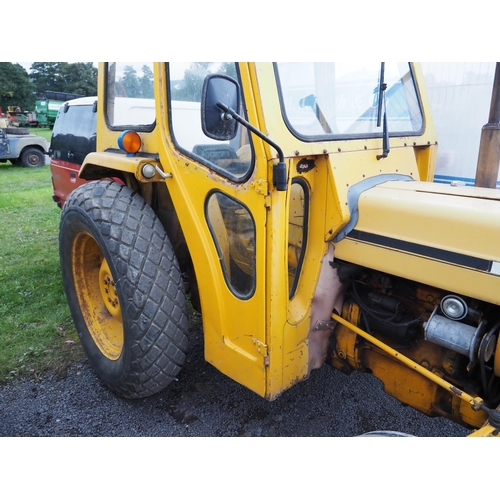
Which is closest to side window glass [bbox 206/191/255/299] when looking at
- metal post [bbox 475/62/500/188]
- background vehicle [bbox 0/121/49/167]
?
metal post [bbox 475/62/500/188]

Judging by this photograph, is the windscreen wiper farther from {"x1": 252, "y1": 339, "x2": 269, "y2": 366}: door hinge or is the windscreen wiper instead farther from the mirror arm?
{"x1": 252, "y1": 339, "x2": 269, "y2": 366}: door hinge

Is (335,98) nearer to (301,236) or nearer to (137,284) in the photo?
(301,236)

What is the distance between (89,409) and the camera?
2527 mm

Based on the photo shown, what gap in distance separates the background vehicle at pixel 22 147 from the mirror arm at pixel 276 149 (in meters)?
13.0

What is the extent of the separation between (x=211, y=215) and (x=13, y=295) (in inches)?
110

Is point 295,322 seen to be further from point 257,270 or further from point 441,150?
point 441,150

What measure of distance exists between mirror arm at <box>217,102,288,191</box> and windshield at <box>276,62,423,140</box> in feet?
0.66

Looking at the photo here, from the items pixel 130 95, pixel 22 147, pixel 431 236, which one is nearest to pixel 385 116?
pixel 431 236

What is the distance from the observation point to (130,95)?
8.04 feet

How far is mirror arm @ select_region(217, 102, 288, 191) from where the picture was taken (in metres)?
1.57

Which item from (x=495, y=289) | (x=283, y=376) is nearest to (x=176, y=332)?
(x=283, y=376)

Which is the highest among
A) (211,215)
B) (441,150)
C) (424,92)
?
(424,92)

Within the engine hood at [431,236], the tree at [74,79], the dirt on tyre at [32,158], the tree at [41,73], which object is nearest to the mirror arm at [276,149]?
the engine hood at [431,236]

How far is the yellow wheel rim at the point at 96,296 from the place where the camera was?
8.79 ft
